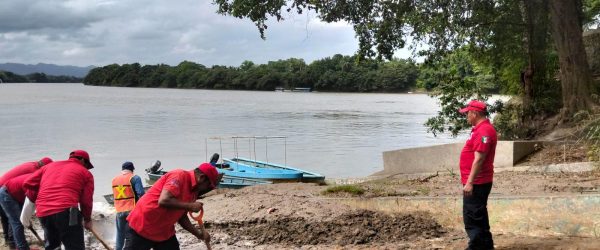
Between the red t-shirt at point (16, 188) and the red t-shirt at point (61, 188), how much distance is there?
1.03 meters

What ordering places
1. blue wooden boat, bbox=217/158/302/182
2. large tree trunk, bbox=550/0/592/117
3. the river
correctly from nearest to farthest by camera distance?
large tree trunk, bbox=550/0/592/117 → blue wooden boat, bbox=217/158/302/182 → the river

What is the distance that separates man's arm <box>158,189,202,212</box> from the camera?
5004mm

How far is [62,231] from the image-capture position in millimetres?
6367

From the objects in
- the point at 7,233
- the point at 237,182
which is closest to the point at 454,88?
the point at 237,182

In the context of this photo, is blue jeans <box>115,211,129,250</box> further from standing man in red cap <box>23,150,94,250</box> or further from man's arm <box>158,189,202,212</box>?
man's arm <box>158,189,202,212</box>

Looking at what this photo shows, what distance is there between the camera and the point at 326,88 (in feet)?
368

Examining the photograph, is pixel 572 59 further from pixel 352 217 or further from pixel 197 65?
pixel 197 65

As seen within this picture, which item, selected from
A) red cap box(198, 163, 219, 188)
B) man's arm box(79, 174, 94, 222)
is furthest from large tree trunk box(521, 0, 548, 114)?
red cap box(198, 163, 219, 188)

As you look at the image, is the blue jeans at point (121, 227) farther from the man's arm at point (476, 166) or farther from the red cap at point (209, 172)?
the man's arm at point (476, 166)

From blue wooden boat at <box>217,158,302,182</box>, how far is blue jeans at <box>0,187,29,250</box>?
14.2 meters

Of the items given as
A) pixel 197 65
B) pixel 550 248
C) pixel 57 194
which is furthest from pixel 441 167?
pixel 197 65

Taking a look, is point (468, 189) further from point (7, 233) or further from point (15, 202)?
point (7, 233)

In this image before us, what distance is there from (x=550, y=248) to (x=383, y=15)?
36.5 ft

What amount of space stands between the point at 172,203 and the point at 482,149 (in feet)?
9.81
